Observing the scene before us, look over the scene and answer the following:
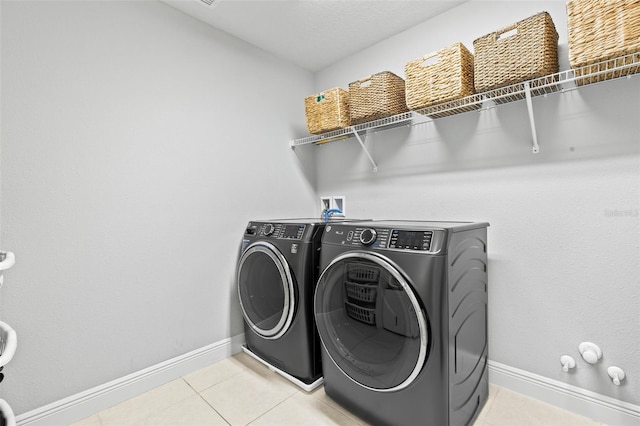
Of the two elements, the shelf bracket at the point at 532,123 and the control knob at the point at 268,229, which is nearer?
the shelf bracket at the point at 532,123

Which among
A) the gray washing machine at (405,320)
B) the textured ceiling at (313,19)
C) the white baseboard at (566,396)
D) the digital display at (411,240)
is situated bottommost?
the white baseboard at (566,396)

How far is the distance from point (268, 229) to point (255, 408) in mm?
1022

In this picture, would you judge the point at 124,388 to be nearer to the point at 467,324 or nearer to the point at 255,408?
the point at 255,408

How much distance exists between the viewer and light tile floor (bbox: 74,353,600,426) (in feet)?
5.04

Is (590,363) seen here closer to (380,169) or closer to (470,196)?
(470,196)

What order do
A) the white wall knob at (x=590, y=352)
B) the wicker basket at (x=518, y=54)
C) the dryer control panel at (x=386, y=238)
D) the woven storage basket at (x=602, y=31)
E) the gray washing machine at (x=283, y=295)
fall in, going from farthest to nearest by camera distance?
1. the gray washing machine at (x=283, y=295)
2. the white wall knob at (x=590, y=352)
3. the wicker basket at (x=518, y=54)
4. the dryer control panel at (x=386, y=238)
5. the woven storage basket at (x=602, y=31)

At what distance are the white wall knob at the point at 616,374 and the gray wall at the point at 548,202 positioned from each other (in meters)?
A: 0.04

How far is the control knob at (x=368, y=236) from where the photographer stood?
1406 mm

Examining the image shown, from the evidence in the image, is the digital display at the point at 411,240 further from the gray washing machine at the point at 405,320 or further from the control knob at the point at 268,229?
the control knob at the point at 268,229

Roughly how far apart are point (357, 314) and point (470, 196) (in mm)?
1070

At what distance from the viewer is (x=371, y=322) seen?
1.40 m

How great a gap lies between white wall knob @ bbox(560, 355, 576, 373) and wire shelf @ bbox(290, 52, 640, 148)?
1104 millimetres

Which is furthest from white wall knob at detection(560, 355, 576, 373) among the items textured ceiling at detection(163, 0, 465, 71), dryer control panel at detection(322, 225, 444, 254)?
textured ceiling at detection(163, 0, 465, 71)

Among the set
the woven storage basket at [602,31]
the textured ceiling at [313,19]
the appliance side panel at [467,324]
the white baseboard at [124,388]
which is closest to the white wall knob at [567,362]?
the appliance side panel at [467,324]
